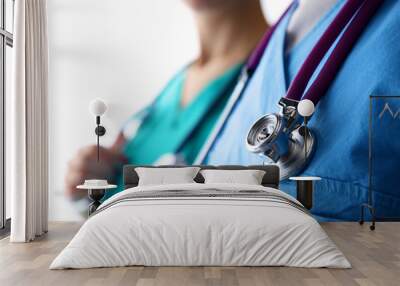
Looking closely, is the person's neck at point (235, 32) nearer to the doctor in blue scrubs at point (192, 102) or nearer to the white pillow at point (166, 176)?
the doctor in blue scrubs at point (192, 102)

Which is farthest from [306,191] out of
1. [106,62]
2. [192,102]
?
[106,62]

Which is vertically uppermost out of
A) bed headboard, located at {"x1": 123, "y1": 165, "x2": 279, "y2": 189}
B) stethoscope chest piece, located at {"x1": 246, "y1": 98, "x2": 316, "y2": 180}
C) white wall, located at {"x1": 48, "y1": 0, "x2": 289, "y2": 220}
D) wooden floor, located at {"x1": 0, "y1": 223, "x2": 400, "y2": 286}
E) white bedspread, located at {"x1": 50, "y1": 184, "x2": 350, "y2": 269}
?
white wall, located at {"x1": 48, "y1": 0, "x2": 289, "y2": 220}

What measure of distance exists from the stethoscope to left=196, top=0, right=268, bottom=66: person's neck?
43 cm

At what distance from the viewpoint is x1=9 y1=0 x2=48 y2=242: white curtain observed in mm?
5891

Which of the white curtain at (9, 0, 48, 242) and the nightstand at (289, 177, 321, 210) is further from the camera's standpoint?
the nightstand at (289, 177, 321, 210)

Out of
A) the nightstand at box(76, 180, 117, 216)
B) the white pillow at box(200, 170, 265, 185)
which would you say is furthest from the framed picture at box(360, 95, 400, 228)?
the nightstand at box(76, 180, 117, 216)

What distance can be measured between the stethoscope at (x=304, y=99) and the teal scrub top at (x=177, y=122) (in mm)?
629

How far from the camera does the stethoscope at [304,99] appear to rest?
6.97m

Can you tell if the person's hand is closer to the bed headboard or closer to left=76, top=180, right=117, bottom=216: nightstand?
the bed headboard

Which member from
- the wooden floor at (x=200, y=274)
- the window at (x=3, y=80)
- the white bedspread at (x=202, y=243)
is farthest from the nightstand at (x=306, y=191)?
the window at (x=3, y=80)

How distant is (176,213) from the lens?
184 inches

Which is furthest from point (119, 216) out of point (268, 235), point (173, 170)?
point (173, 170)

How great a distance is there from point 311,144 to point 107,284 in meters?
A: 3.90

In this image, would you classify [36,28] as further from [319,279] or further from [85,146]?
[319,279]
